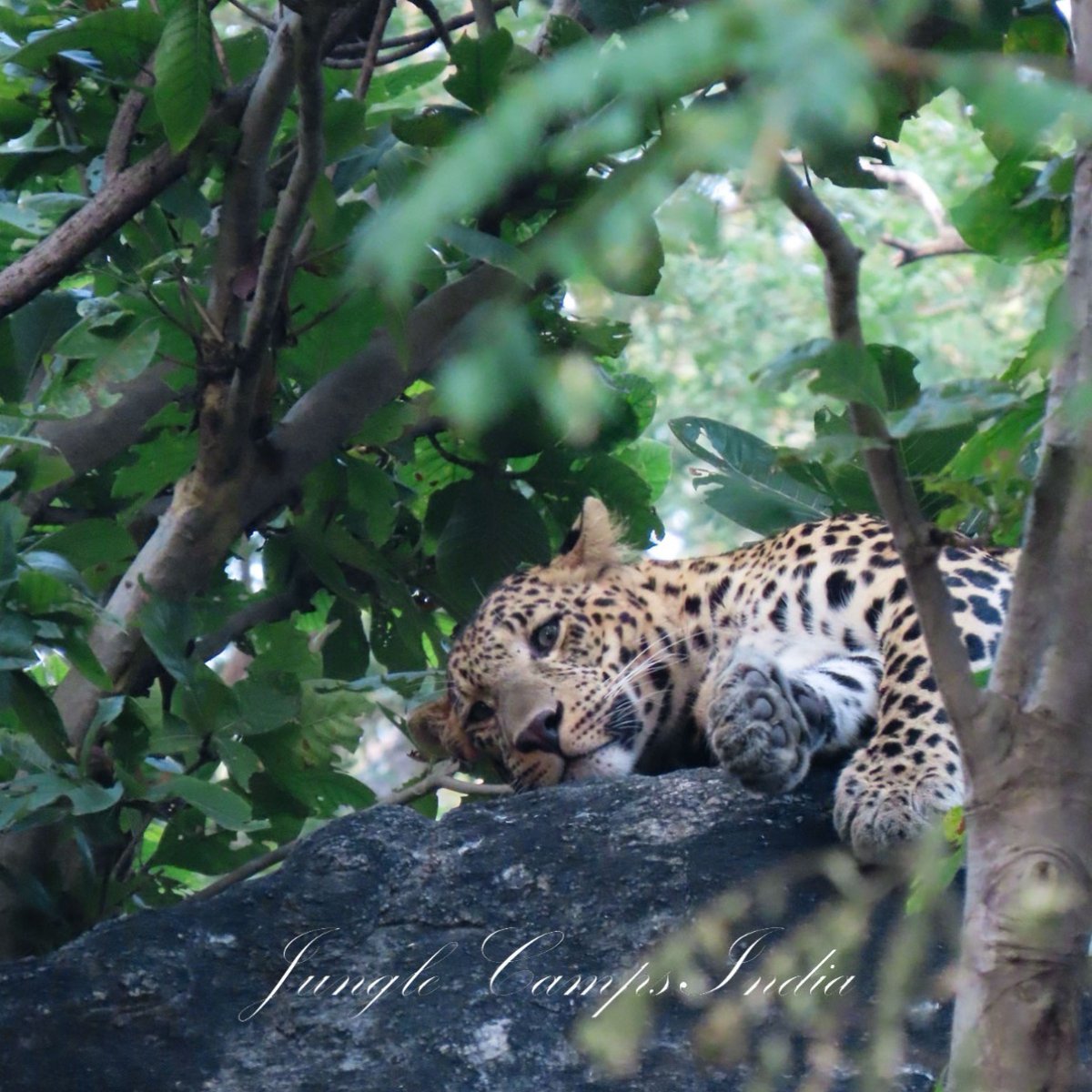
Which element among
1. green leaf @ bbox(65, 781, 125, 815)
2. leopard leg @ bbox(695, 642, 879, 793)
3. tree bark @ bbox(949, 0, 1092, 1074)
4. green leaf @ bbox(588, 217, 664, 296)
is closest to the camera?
green leaf @ bbox(588, 217, 664, 296)

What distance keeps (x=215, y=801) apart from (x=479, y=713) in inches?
58.5

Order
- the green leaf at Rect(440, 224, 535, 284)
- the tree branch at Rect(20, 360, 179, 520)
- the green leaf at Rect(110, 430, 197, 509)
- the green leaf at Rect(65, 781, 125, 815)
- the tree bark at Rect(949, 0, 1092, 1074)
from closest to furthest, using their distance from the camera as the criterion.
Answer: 1. the tree bark at Rect(949, 0, 1092, 1074)
2. the green leaf at Rect(440, 224, 535, 284)
3. the green leaf at Rect(65, 781, 125, 815)
4. the tree branch at Rect(20, 360, 179, 520)
5. the green leaf at Rect(110, 430, 197, 509)

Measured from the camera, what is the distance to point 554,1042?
114 inches

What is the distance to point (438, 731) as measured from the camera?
4.81 m

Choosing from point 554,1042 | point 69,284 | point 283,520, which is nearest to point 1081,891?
point 554,1042

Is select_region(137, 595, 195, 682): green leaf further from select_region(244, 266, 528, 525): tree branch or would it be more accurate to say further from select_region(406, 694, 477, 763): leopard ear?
select_region(406, 694, 477, 763): leopard ear

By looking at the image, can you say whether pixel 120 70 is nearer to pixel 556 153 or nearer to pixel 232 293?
pixel 232 293

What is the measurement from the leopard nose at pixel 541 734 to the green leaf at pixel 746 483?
26.9 inches

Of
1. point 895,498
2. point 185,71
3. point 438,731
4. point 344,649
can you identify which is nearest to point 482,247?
point 185,71

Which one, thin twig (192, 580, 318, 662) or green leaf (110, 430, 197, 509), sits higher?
green leaf (110, 430, 197, 509)

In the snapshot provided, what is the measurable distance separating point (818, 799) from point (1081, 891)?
1.80 meters

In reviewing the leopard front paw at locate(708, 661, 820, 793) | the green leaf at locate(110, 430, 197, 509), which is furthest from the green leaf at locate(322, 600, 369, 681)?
the leopard front paw at locate(708, 661, 820, 793)

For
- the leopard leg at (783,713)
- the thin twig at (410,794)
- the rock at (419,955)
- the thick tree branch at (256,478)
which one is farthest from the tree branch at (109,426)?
the leopard leg at (783,713)

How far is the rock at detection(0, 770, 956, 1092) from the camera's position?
2906 millimetres
